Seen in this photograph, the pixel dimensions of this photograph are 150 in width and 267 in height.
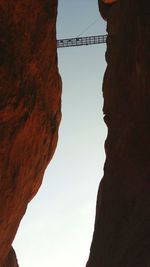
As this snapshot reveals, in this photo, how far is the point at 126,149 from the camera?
1503 centimetres

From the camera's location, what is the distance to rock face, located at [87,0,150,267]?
13015 millimetres

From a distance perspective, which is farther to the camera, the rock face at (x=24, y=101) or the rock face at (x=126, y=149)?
the rock face at (x=126, y=149)

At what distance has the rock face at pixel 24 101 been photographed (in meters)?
9.12

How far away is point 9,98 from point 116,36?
9.56m

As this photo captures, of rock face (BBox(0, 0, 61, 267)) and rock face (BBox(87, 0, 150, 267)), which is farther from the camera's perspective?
rock face (BBox(87, 0, 150, 267))

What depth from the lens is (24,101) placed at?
9.88 m

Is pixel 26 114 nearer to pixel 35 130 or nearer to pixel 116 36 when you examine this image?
pixel 35 130

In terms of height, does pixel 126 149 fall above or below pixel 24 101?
below

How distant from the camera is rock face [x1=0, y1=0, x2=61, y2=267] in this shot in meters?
9.12

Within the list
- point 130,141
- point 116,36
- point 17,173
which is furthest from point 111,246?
point 116,36

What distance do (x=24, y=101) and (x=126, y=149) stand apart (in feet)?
20.5

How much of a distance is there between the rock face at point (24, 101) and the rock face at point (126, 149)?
3.40 meters

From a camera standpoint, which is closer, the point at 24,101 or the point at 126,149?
the point at 24,101

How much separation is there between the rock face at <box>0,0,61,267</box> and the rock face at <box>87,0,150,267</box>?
3.40m
